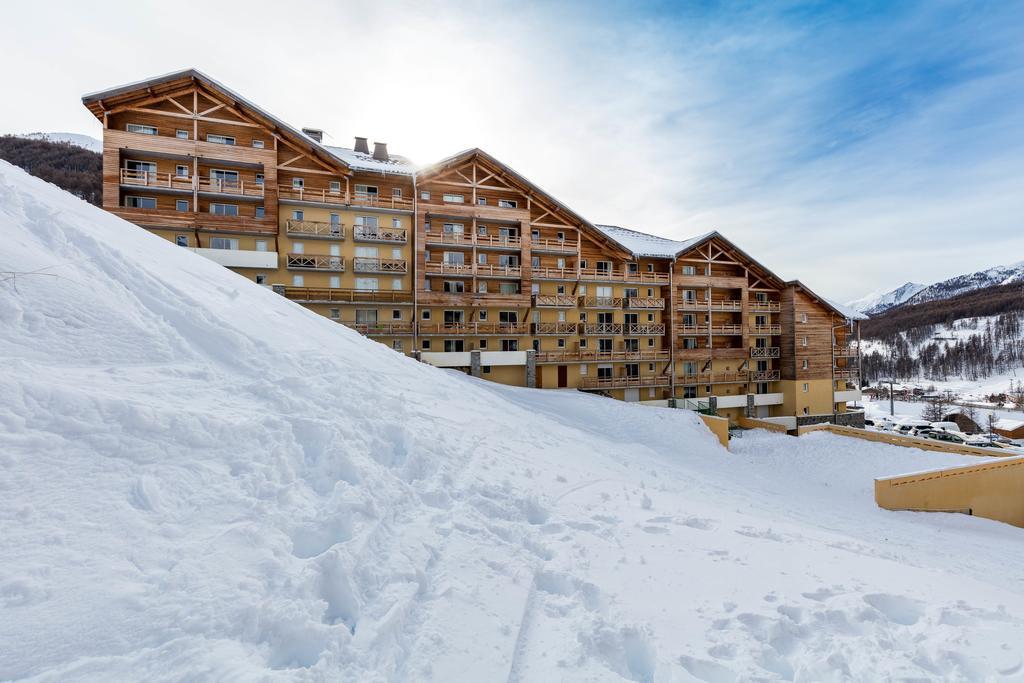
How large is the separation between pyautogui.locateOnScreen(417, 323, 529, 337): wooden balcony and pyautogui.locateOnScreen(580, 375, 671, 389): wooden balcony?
20.3 ft

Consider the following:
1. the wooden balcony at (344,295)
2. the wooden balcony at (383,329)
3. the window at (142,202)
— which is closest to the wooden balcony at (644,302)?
the wooden balcony at (344,295)

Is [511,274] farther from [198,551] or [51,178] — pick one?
[51,178]

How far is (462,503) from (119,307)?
699 centimetres

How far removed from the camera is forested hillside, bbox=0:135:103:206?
7069 centimetres

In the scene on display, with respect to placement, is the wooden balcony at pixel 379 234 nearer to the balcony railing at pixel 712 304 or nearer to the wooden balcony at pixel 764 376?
the balcony railing at pixel 712 304

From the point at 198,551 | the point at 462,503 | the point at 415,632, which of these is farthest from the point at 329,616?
the point at 462,503

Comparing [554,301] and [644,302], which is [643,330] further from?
[554,301]

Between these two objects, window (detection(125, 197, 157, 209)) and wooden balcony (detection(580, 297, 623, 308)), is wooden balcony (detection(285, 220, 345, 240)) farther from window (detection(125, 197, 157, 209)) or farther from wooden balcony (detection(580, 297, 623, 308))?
wooden balcony (detection(580, 297, 623, 308))

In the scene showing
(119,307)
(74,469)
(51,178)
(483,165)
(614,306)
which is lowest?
(74,469)

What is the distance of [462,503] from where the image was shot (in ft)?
20.4

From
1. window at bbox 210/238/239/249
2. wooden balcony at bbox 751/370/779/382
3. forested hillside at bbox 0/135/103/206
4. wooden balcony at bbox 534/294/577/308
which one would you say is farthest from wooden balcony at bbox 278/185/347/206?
forested hillside at bbox 0/135/103/206

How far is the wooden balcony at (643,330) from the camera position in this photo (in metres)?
33.9

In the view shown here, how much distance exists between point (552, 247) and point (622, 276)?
6398mm

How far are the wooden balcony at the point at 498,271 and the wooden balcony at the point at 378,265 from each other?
16.5 feet
